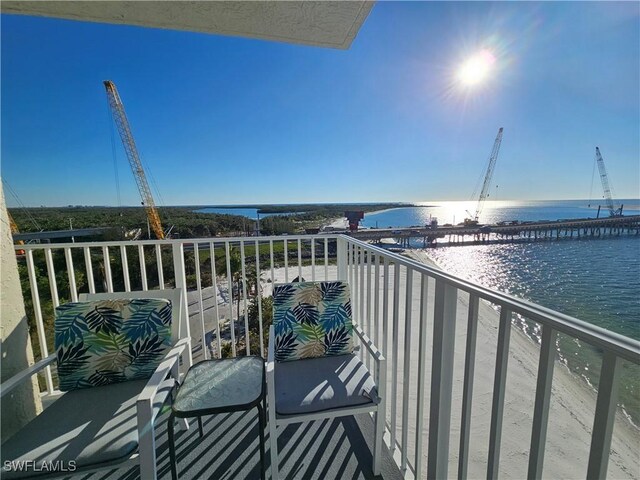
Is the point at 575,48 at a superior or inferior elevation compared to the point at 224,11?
superior

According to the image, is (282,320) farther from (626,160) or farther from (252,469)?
(626,160)

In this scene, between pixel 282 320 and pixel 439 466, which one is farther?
pixel 282 320

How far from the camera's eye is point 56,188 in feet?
37.1

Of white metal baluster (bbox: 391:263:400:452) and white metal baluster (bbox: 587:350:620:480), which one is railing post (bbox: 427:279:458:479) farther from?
white metal baluster (bbox: 587:350:620:480)

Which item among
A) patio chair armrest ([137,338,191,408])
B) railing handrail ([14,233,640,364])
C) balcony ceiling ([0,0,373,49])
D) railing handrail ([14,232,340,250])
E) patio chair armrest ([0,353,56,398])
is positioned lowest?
patio chair armrest ([137,338,191,408])

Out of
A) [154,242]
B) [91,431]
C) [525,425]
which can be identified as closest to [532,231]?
[525,425]

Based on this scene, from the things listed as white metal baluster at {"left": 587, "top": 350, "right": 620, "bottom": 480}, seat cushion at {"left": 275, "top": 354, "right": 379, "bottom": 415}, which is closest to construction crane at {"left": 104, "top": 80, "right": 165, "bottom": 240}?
seat cushion at {"left": 275, "top": 354, "right": 379, "bottom": 415}

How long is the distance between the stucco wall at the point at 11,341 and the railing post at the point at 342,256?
8.19 feet

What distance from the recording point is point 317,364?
1897 mm

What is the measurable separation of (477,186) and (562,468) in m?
51.3

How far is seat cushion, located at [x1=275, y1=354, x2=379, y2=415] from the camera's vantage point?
151 cm

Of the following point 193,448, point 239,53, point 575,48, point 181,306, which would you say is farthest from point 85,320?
point 575,48

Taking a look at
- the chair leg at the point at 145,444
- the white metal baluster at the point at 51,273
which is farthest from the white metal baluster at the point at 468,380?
the white metal baluster at the point at 51,273

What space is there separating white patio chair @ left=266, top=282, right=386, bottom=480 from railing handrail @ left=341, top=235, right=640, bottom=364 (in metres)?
0.81
